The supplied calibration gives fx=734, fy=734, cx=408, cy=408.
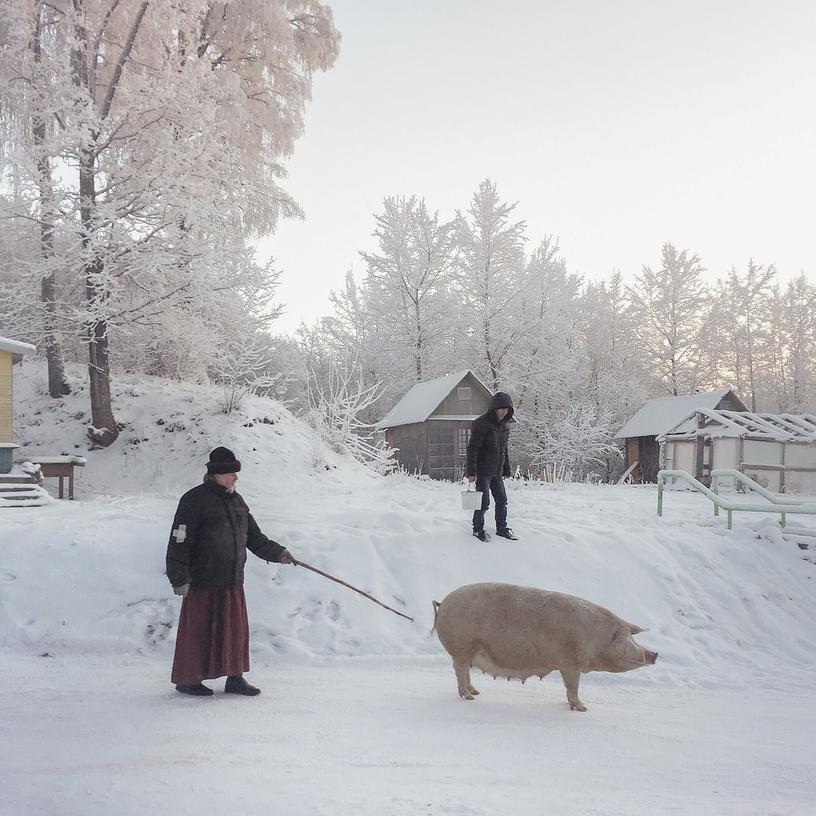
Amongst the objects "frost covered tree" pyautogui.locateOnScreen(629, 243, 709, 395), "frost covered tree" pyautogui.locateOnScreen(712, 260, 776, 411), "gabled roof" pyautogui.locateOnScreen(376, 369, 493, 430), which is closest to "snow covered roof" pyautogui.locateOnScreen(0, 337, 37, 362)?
"gabled roof" pyautogui.locateOnScreen(376, 369, 493, 430)

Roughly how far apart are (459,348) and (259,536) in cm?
2836

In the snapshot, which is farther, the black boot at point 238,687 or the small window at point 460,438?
the small window at point 460,438

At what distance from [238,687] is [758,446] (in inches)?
805

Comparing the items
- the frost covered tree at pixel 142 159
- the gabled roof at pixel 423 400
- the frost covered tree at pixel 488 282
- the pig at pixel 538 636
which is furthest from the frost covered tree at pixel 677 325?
the pig at pixel 538 636

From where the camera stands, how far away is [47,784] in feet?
10.9

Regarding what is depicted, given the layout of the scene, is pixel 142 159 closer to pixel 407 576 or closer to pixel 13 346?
pixel 13 346

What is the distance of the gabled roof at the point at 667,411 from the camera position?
2602cm

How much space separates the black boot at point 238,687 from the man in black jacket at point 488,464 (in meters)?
4.23

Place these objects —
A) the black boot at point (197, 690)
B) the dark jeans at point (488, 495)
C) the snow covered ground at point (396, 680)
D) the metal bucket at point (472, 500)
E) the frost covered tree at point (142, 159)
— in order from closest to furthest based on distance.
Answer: the snow covered ground at point (396, 680)
the black boot at point (197, 690)
the dark jeans at point (488, 495)
the metal bucket at point (472, 500)
the frost covered tree at point (142, 159)

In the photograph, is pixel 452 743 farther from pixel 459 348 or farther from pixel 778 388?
pixel 778 388

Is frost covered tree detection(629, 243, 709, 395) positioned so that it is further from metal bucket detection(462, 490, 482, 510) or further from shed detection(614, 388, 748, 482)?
metal bucket detection(462, 490, 482, 510)

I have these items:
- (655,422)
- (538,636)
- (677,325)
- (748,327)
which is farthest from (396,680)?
(748,327)

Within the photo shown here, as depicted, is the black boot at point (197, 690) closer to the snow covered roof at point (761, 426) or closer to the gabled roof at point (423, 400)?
the snow covered roof at point (761, 426)

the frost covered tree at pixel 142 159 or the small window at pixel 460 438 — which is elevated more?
the frost covered tree at pixel 142 159
